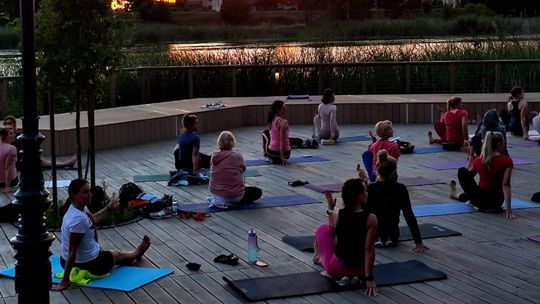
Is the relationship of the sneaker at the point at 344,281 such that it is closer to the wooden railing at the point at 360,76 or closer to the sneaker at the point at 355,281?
the sneaker at the point at 355,281

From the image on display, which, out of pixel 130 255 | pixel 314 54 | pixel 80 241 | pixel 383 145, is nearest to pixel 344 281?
pixel 130 255

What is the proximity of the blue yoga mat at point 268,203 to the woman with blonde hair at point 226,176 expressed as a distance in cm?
11

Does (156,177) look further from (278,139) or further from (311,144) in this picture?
(311,144)

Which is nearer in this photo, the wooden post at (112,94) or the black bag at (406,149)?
the black bag at (406,149)

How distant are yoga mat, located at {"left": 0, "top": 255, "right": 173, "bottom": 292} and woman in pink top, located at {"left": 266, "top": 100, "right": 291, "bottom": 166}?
605cm

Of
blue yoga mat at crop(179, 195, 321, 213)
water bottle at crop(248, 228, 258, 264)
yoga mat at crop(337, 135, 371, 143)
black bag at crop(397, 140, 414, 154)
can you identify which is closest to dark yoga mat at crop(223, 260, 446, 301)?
water bottle at crop(248, 228, 258, 264)

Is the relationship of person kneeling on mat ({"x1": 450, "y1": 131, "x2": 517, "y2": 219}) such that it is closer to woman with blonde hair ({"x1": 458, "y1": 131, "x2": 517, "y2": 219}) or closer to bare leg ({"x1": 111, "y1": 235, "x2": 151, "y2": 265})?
woman with blonde hair ({"x1": 458, "y1": 131, "x2": 517, "y2": 219})

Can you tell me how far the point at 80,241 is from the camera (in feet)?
23.5

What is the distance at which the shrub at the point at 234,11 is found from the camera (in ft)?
156

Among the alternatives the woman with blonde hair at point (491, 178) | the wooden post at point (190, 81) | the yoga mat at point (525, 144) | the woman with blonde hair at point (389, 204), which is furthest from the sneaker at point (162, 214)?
the wooden post at point (190, 81)

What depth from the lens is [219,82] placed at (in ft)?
73.1

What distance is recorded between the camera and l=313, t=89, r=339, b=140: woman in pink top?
1562 cm

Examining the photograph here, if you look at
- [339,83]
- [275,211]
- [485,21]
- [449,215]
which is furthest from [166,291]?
[485,21]

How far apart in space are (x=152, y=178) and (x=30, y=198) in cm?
688
